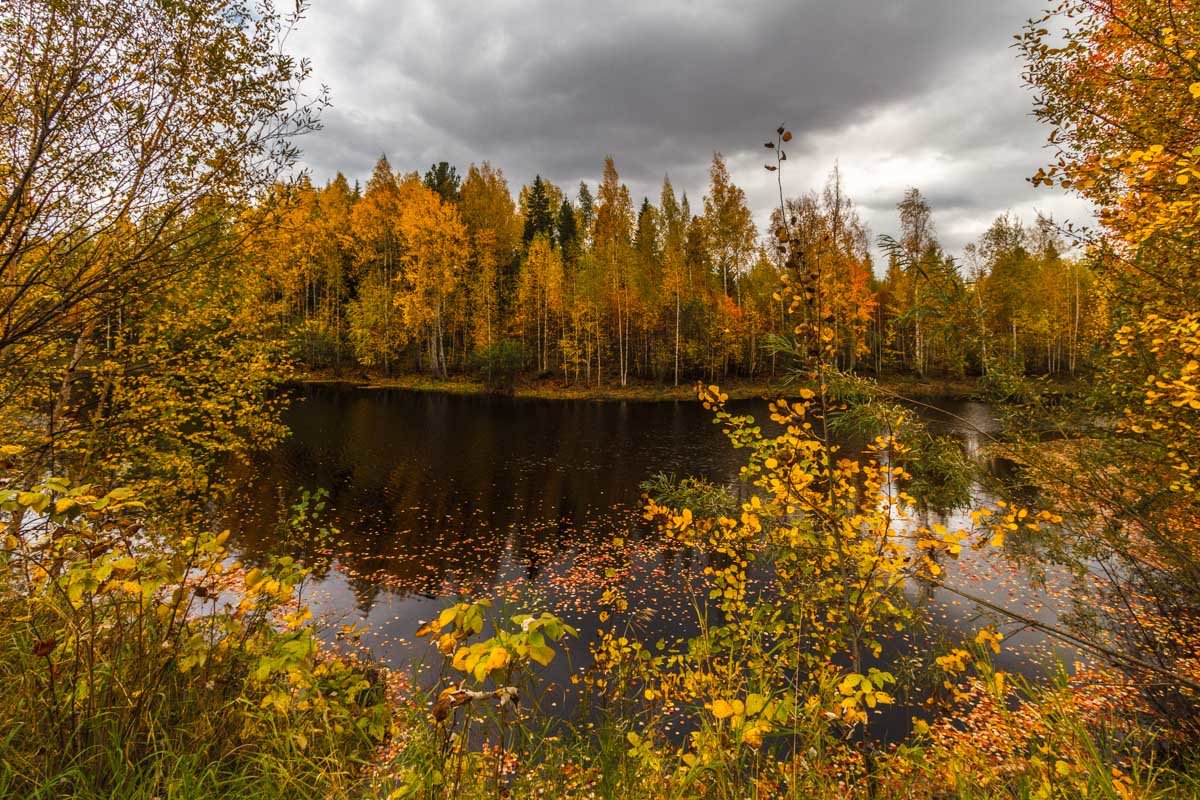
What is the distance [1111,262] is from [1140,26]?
2671mm

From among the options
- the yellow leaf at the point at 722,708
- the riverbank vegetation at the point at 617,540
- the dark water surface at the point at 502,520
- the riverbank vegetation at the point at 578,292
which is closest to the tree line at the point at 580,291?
the riverbank vegetation at the point at 578,292

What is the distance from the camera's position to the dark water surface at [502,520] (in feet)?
26.4

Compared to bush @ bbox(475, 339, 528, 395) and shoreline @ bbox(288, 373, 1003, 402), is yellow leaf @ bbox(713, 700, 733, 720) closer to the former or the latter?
shoreline @ bbox(288, 373, 1003, 402)

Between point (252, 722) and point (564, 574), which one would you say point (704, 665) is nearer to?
point (564, 574)

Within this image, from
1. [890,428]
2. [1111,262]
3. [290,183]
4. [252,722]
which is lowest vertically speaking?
[252,722]

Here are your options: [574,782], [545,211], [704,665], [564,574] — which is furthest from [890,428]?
[545,211]

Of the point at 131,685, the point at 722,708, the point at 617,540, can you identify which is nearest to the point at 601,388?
the point at 617,540

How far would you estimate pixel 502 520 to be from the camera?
12.7m

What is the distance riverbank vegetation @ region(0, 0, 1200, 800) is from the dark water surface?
2.18ft

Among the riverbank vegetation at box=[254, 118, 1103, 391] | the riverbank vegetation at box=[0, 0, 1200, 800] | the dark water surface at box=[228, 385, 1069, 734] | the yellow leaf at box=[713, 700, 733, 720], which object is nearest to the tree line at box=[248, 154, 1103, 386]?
the riverbank vegetation at box=[254, 118, 1103, 391]

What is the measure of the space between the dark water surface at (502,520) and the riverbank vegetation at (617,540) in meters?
0.66

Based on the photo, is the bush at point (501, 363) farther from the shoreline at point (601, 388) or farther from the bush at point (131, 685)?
the bush at point (131, 685)

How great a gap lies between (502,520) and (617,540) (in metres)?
9.04

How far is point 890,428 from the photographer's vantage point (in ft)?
9.73
